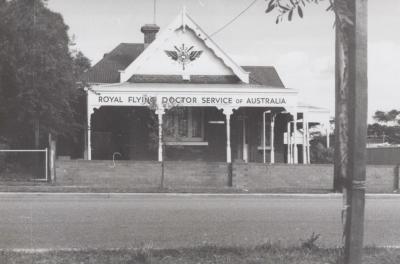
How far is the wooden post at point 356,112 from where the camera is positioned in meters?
4.82

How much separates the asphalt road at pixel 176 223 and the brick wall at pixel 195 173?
6.34m

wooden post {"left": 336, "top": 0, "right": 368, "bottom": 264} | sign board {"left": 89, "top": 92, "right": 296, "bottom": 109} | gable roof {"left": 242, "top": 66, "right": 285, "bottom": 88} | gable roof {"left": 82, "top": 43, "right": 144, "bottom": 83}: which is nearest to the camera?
wooden post {"left": 336, "top": 0, "right": 368, "bottom": 264}

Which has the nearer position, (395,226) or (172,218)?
(395,226)

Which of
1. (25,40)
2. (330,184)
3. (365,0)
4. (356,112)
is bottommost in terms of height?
(330,184)

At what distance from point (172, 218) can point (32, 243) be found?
333 cm

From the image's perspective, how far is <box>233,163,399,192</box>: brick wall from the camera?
20.8 m

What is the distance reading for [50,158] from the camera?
66.7ft

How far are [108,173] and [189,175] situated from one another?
276 centimetres

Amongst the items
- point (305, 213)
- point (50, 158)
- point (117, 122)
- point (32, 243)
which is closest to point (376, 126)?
point (117, 122)

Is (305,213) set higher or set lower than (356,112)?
lower

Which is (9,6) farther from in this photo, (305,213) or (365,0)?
(365,0)

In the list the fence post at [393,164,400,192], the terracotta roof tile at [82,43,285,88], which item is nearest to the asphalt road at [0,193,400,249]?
the fence post at [393,164,400,192]

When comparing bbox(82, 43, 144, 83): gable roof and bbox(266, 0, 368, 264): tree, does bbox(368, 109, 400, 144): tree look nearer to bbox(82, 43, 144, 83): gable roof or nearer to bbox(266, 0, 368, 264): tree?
bbox(82, 43, 144, 83): gable roof

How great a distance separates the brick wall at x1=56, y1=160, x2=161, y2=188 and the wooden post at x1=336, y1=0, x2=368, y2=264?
1571 centimetres
